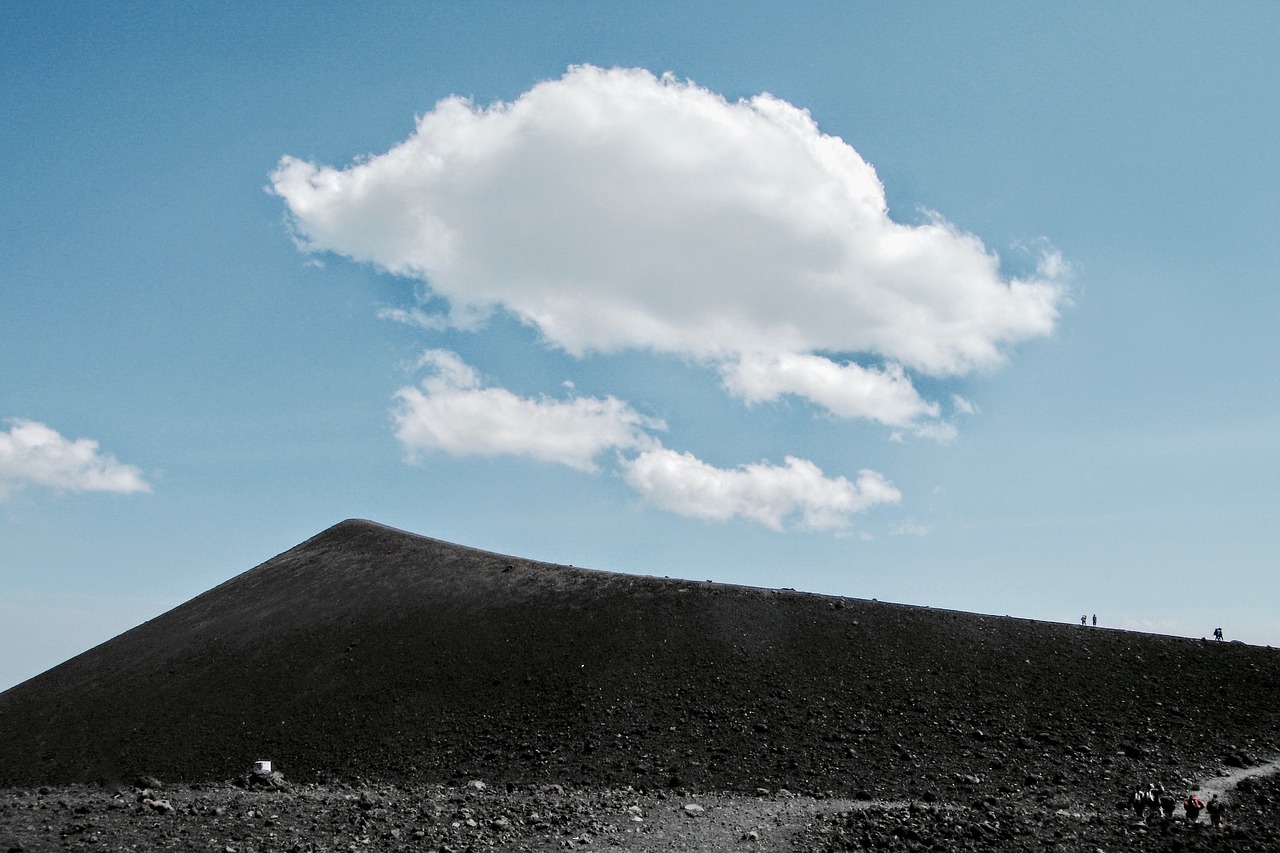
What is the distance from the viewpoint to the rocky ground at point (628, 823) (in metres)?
21.7

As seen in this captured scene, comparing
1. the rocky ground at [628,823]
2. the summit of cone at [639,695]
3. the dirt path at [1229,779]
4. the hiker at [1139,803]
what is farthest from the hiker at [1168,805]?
the summit of cone at [639,695]

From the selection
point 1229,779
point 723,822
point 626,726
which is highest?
point 1229,779

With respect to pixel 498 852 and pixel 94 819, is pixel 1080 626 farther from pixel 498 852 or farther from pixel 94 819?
pixel 94 819

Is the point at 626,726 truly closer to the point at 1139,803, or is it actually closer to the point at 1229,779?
the point at 1139,803

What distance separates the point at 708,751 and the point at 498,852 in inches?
424

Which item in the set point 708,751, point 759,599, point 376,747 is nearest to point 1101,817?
point 708,751

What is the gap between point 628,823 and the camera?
2428 cm

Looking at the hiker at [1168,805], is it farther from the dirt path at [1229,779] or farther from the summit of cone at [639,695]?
the summit of cone at [639,695]

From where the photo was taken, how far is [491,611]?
44.5 metres

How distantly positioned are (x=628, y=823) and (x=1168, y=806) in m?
14.2

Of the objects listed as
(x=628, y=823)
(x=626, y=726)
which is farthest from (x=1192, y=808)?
(x=626, y=726)

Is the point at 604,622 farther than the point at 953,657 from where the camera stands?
Yes

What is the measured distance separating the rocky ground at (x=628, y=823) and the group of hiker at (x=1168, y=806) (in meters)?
0.29

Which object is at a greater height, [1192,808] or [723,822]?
[1192,808]
